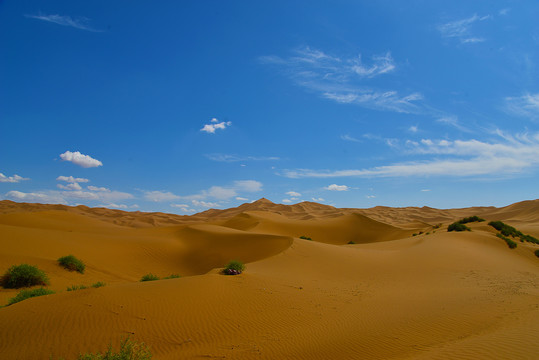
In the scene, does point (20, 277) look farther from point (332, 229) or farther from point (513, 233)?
point (332, 229)

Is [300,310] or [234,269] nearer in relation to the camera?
[300,310]

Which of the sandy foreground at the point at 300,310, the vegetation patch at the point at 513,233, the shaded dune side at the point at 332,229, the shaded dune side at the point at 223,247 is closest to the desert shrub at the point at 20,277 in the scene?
the sandy foreground at the point at 300,310

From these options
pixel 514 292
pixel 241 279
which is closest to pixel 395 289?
pixel 514 292

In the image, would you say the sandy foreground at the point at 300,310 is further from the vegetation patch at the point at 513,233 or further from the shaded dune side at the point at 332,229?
the shaded dune side at the point at 332,229

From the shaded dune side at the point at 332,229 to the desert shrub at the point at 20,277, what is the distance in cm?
2844

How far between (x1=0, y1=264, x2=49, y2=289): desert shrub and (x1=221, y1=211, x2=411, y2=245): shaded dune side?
93.3ft

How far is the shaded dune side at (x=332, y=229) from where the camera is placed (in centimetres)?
4081

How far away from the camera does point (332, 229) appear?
146 ft

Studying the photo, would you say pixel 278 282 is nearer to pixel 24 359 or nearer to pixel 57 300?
pixel 57 300

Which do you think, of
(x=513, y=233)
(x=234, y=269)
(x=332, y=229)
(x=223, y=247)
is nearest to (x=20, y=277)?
(x=234, y=269)

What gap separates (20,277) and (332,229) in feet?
124

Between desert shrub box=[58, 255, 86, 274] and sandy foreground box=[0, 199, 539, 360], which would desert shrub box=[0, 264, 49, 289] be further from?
desert shrub box=[58, 255, 86, 274]

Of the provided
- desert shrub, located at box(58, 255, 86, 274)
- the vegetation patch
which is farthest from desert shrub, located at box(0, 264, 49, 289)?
the vegetation patch

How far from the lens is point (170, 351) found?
6.16 meters
